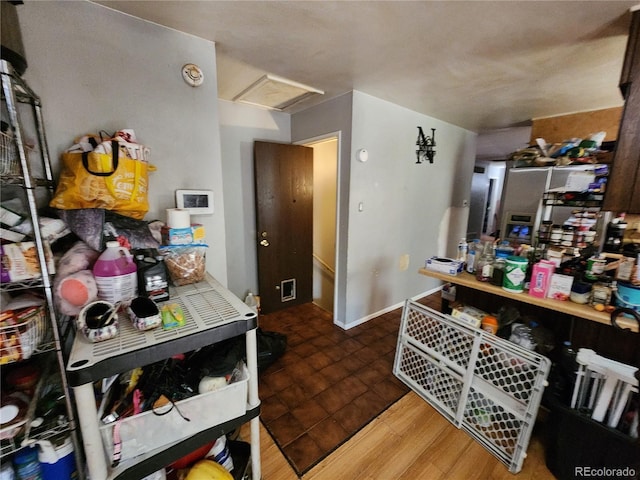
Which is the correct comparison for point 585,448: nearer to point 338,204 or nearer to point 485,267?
point 485,267

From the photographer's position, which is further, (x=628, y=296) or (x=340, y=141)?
(x=340, y=141)

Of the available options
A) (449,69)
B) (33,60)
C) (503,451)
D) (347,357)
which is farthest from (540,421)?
(33,60)

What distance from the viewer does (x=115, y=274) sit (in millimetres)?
914

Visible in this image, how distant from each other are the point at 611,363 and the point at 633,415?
0.80ft

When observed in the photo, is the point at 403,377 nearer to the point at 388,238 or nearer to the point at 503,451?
the point at 503,451

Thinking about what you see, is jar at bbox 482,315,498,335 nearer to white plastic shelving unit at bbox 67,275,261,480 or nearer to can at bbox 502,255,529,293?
can at bbox 502,255,529,293

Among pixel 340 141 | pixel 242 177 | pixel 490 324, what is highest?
pixel 340 141

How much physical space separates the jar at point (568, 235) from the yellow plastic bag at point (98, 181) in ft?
7.64

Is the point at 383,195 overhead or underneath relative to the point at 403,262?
overhead

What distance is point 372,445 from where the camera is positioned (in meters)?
1.39

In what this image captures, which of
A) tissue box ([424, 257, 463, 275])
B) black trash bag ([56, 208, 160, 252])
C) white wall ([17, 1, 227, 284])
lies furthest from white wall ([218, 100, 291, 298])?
tissue box ([424, 257, 463, 275])

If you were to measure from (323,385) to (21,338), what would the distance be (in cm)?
160

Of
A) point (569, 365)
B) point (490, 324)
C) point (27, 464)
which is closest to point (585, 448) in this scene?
point (569, 365)

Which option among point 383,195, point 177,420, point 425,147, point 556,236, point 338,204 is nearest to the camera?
point 177,420
